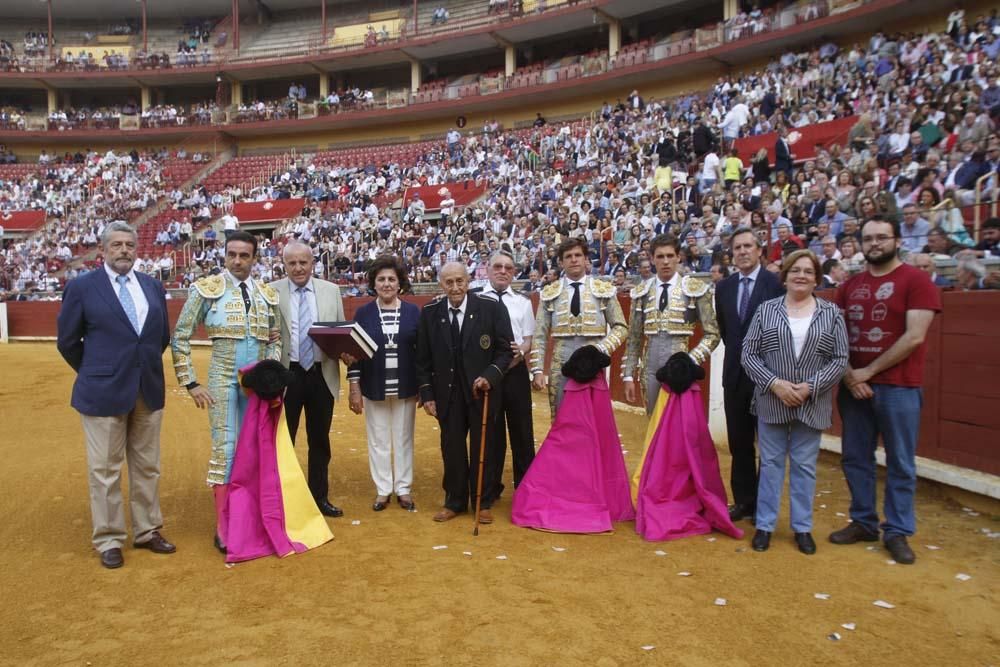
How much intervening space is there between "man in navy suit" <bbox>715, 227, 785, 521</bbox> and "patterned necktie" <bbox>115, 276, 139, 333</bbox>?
3.18 m

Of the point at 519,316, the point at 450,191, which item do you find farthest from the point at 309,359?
the point at 450,191

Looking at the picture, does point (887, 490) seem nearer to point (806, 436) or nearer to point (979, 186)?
point (806, 436)

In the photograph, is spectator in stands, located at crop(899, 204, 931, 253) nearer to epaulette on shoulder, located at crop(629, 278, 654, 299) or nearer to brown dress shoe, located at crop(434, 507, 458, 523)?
epaulette on shoulder, located at crop(629, 278, 654, 299)

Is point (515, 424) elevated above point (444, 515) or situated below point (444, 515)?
above

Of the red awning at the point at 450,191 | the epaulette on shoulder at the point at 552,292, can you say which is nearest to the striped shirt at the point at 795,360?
the epaulette on shoulder at the point at 552,292

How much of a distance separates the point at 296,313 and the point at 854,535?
330 centimetres

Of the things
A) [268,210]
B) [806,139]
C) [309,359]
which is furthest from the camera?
[268,210]

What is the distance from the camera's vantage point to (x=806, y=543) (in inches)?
148

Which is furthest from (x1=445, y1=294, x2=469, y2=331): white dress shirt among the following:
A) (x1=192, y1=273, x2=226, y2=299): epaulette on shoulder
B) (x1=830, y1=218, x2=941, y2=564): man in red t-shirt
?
(x1=830, y1=218, x2=941, y2=564): man in red t-shirt

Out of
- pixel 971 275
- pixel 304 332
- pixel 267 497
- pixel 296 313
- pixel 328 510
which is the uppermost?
pixel 971 275

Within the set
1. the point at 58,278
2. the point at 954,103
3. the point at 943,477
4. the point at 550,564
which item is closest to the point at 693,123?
the point at 954,103

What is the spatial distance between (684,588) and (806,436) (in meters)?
1.08

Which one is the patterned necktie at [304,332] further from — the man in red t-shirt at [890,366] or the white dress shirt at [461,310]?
the man in red t-shirt at [890,366]

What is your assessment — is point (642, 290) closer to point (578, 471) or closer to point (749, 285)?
point (749, 285)
